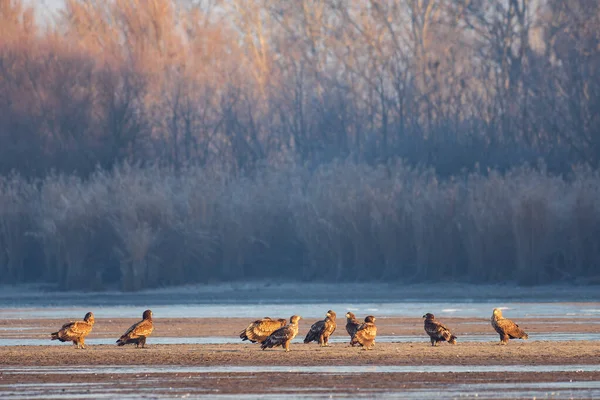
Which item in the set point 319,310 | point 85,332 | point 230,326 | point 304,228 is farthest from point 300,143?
point 85,332

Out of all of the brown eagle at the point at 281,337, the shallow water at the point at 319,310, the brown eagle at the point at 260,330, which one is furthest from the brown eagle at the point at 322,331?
the shallow water at the point at 319,310

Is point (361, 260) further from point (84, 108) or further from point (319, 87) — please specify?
point (319, 87)

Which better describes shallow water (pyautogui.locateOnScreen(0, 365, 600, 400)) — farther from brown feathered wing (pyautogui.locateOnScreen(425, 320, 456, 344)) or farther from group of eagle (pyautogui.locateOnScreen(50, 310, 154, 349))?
group of eagle (pyautogui.locateOnScreen(50, 310, 154, 349))

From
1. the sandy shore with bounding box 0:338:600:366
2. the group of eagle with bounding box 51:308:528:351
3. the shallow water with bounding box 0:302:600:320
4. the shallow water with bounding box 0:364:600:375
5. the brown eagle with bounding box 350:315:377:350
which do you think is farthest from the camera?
the shallow water with bounding box 0:302:600:320

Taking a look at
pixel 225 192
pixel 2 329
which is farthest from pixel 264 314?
pixel 225 192

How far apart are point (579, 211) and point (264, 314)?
11.6 metres

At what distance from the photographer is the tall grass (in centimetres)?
3466

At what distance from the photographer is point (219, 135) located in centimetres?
5500

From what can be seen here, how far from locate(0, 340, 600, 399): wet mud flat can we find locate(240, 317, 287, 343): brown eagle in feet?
0.63

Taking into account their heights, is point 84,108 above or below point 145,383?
above

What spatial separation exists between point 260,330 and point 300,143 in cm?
3669

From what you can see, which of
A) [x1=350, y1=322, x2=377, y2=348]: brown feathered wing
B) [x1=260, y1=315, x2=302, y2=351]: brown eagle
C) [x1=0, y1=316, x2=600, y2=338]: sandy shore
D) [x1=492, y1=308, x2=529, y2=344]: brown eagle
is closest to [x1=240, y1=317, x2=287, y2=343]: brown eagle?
[x1=260, y1=315, x2=302, y2=351]: brown eagle

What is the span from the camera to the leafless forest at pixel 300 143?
3606cm

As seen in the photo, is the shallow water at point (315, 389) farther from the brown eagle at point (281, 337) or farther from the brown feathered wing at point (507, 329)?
the brown feathered wing at point (507, 329)
